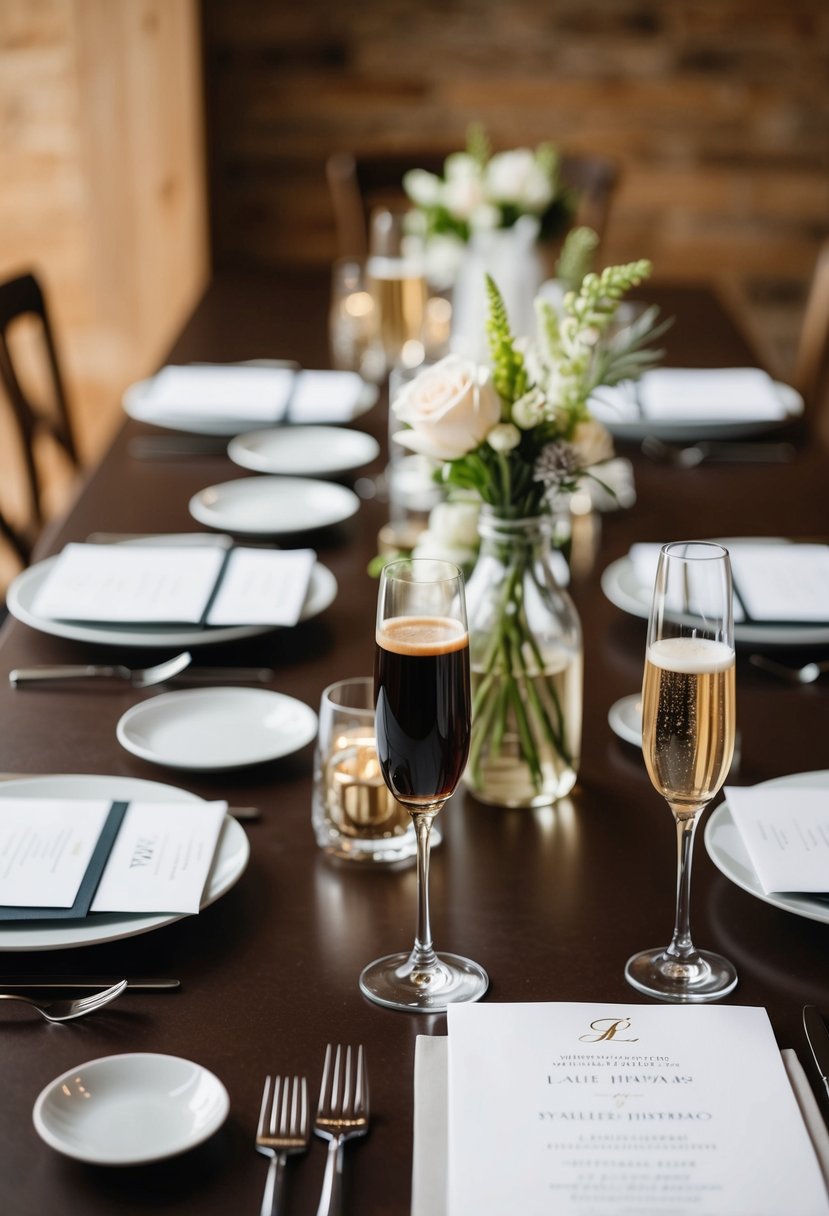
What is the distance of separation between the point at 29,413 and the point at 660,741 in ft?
5.51

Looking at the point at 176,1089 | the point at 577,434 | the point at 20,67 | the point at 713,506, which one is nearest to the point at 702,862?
the point at 577,434

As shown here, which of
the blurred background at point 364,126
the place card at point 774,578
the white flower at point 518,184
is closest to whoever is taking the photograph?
the place card at point 774,578

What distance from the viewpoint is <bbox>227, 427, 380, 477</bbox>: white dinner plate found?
1911 millimetres

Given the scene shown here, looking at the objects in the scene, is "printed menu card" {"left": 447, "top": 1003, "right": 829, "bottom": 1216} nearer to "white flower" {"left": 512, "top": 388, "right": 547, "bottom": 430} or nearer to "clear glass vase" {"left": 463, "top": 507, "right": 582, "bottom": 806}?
"clear glass vase" {"left": 463, "top": 507, "right": 582, "bottom": 806}

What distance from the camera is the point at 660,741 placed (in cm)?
88

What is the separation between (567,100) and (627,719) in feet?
11.9

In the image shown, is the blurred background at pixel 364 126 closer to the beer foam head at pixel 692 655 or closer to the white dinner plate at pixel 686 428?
the white dinner plate at pixel 686 428

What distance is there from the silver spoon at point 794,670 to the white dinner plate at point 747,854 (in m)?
0.21

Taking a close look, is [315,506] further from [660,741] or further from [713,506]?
[660,741]

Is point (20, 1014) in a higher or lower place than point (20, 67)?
lower

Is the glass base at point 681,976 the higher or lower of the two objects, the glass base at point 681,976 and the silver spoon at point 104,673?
the higher

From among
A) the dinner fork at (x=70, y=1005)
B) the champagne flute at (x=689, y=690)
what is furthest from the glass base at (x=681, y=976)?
the dinner fork at (x=70, y=1005)

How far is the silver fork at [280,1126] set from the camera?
0.73 meters

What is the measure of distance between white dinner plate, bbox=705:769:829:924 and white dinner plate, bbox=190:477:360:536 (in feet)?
2.47
